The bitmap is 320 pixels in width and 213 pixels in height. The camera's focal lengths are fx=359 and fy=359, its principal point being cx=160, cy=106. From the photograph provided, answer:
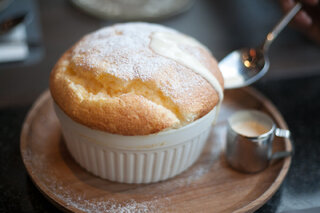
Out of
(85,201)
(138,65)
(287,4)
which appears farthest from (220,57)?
(85,201)

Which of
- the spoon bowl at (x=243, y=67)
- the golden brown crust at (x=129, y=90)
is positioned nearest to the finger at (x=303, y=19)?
the spoon bowl at (x=243, y=67)

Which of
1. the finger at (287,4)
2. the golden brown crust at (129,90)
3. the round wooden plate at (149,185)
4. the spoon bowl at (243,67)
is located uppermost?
the finger at (287,4)

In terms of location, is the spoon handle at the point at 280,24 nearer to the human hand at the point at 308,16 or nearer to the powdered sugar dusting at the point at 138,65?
the human hand at the point at 308,16

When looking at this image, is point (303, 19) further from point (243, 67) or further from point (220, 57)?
Result: point (220, 57)

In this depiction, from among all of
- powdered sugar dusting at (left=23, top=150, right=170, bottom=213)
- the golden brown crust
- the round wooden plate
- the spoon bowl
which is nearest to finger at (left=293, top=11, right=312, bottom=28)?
the spoon bowl

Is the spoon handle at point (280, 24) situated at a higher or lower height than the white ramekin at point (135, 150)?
higher

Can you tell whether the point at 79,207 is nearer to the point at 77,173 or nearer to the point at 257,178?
the point at 77,173
